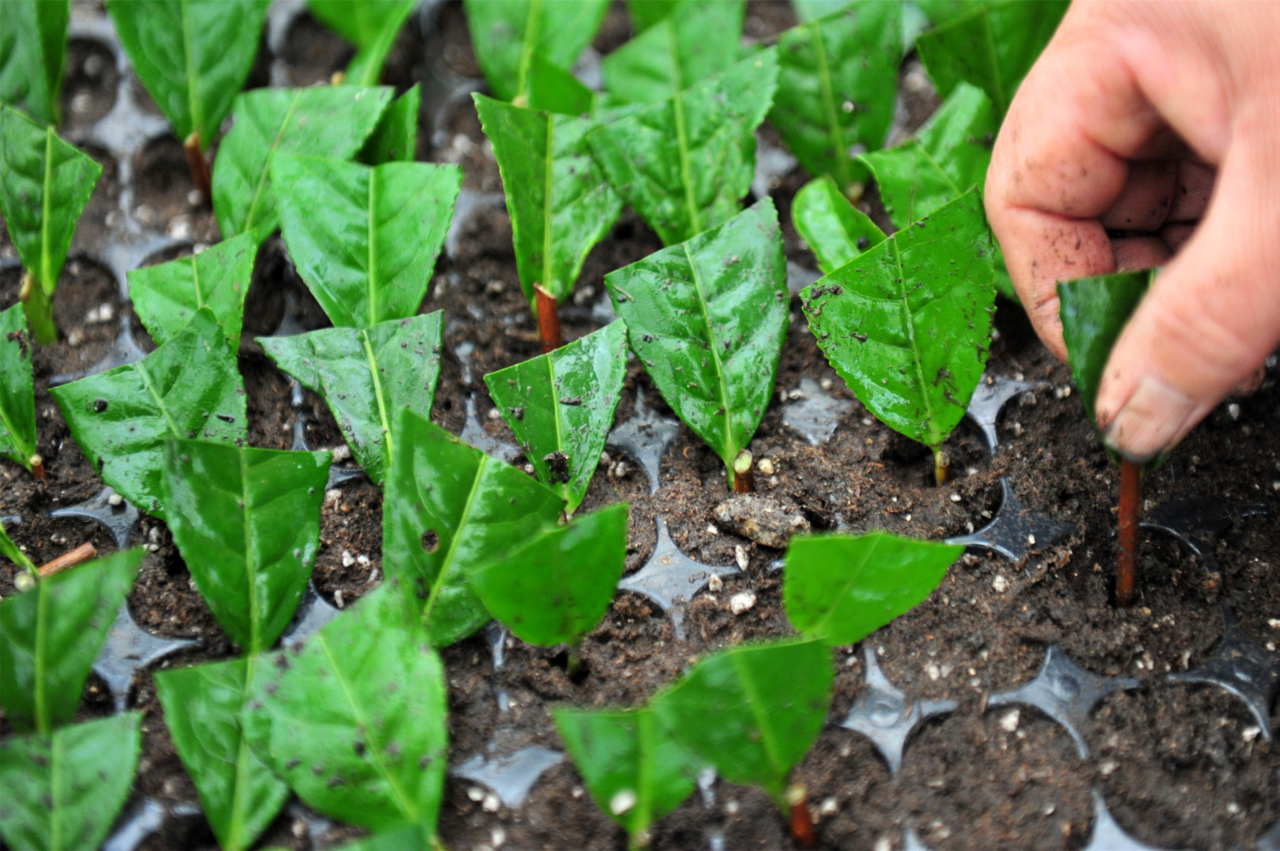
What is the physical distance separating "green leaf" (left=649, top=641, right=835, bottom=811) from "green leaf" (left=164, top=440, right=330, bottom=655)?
1.03ft

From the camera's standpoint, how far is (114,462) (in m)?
0.78

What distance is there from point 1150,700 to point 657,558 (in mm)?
374

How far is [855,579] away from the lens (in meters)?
0.66

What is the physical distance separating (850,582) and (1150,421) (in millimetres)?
217

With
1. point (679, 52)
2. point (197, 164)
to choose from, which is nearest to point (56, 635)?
point (197, 164)

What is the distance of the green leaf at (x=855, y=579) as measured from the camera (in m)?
0.64

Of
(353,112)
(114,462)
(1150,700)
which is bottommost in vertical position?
(1150,700)

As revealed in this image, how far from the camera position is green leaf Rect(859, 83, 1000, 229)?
2.94ft

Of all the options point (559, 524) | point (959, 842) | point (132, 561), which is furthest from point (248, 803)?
point (959, 842)

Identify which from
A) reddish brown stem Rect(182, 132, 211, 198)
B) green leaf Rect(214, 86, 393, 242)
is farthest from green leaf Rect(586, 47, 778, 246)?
reddish brown stem Rect(182, 132, 211, 198)

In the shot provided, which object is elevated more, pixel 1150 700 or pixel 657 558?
pixel 657 558

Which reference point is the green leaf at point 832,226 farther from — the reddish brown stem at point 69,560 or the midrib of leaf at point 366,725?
the reddish brown stem at point 69,560

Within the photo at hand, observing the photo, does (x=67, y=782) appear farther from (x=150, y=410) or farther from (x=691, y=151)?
(x=691, y=151)

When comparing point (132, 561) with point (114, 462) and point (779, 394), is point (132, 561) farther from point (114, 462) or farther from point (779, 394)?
point (779, 394)
